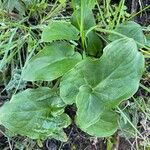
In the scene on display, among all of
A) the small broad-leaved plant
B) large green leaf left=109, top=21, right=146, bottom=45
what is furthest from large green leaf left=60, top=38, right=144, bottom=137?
large green leaf left=109, top=21, right=146, bottom=45

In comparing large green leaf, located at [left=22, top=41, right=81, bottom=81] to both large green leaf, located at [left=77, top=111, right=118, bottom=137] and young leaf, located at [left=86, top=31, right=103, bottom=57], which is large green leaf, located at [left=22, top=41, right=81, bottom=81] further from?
large green leaf, located at [left=77, top=111, right=118, bottom=137]

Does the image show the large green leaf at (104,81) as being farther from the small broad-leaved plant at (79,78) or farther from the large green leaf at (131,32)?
the large green leaf at (131,32)

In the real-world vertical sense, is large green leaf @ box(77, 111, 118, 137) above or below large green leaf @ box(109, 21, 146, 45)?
below

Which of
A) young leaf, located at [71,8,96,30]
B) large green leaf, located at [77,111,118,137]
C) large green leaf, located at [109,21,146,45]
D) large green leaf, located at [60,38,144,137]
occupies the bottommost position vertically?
large green leaf, located at [77,111,118,137]

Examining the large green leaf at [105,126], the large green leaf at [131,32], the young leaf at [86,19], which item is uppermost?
the young leaf at [86,19]

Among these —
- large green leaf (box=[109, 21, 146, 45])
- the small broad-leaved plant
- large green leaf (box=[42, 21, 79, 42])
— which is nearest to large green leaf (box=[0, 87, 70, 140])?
the small broad-leaved plant

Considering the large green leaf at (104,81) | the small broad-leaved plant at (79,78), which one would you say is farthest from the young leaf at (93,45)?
the large green leaf at (104,81)

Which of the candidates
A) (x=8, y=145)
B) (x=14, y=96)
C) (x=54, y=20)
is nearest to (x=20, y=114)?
(x=14, y=96)

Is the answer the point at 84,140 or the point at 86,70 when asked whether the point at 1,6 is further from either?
the point at 84,140

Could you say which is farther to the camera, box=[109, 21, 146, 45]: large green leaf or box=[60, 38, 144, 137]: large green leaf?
box=[109, 21, 146, 45]: large green leaf
